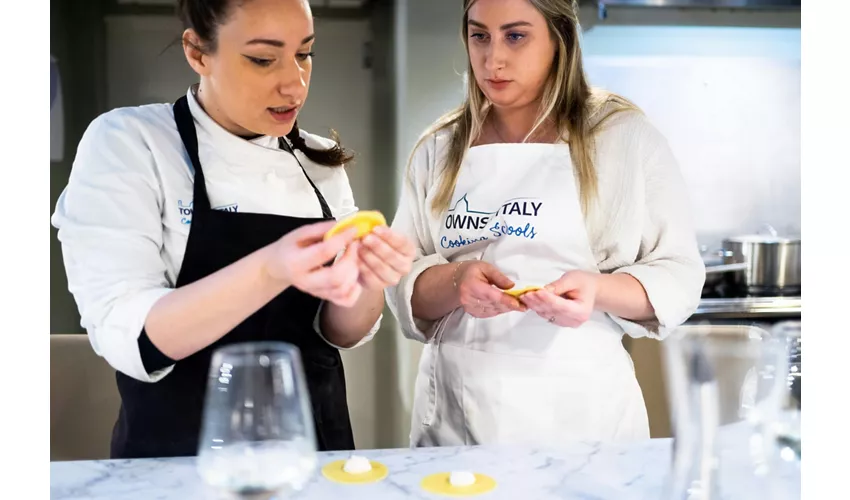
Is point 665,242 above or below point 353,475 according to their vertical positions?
above

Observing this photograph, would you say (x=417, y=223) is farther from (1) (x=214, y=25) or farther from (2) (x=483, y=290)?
(1) (x=214, y=25)

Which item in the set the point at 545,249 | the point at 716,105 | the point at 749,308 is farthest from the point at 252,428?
the point at 716,105

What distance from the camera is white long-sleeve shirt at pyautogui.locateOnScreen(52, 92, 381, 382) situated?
3.56 ft

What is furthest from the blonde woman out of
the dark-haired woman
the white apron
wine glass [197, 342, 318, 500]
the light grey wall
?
wine glass [197, 342, 318, 500]

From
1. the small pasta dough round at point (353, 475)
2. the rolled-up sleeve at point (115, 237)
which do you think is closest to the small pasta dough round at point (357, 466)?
the small pasta dough round at point (353, 475)

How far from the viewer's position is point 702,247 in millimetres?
1712

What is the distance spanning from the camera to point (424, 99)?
5.03 feet

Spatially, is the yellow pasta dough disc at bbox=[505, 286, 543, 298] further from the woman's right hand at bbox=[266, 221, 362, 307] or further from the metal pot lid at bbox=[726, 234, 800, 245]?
the metal pot lid at bbox=[726, 234, 800, 245]

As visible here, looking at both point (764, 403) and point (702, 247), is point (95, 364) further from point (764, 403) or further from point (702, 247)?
point (702, 247)

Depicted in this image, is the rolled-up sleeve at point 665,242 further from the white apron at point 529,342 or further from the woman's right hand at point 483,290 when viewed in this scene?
the woman's right hand at point 483,290

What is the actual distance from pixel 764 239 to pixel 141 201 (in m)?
1.21

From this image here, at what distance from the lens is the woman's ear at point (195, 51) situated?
124 cm

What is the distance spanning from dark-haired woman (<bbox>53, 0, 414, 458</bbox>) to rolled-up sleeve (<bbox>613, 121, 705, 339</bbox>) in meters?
0.46
